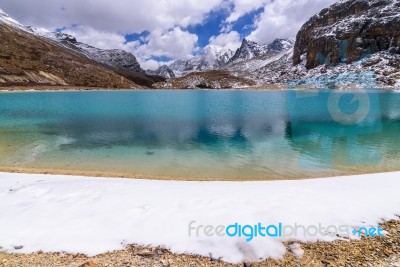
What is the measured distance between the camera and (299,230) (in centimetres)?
821

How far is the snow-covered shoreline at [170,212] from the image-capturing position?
24.6 feet

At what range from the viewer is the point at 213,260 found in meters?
7.00

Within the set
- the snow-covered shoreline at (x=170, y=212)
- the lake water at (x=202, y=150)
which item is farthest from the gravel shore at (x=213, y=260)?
the lake water at (x=202, y=150)

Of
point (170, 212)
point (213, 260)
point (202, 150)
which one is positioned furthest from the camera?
point (202, 150)

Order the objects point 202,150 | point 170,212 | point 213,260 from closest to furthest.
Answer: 1. point 213,260
2. point 170,212
3. point 202,150

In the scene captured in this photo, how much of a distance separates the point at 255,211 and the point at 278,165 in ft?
38.2

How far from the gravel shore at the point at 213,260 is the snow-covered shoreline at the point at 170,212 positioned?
243 millimetres

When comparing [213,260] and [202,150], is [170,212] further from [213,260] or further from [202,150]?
[202,150]

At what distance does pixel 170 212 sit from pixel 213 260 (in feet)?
8.89

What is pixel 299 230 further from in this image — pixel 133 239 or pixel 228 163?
pixel 228 163

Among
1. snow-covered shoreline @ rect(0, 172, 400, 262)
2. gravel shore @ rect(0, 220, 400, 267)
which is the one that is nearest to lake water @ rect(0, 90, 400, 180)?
snow-covered shoreline @ rect(0, 172, 400, 262)

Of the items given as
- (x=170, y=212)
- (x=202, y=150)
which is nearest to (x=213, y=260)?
(x=170, y=212)

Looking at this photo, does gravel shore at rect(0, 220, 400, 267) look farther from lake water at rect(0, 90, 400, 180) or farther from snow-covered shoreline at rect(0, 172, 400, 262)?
lake water at rect(0, 90, 400, 180)

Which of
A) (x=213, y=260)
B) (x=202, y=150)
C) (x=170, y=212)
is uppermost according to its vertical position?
(x=170, y=212)
